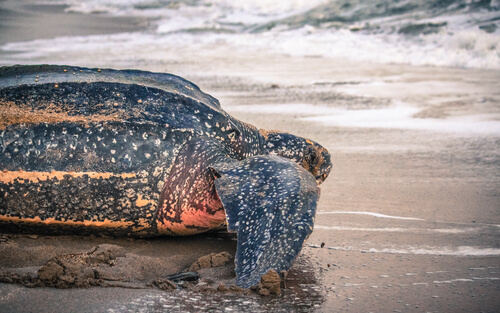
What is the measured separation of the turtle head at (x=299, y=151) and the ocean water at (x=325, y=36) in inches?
224

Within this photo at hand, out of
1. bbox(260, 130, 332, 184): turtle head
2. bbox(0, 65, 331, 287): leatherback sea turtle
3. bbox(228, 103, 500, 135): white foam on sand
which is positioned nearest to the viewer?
bbox(0, 65, 331, 287): leatherback sea turtle

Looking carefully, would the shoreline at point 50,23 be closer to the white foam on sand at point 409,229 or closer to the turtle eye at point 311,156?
the turtle eye at point 311,156

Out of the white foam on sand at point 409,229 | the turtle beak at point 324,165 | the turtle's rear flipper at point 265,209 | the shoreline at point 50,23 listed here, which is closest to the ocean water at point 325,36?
the shoreline at point 50,23

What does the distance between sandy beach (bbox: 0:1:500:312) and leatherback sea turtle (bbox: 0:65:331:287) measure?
121mm

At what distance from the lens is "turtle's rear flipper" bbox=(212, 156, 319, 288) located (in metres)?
1.90

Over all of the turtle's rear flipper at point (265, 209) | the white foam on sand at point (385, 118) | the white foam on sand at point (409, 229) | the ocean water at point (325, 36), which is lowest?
the white foam on sand at point (409, 229)

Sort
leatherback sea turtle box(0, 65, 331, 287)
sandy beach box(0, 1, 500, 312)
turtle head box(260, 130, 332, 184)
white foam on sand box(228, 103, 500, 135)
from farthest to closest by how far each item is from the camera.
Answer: white foam on sand box(228, 103, 500, 135) → turtle head box(260, 130, 332, 184) → leatherback sea turtle box(0, 65, 331, 287) → sandy beach box(0, 1, 500, 312)

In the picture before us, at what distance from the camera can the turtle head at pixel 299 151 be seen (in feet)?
9.55

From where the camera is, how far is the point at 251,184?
2180mm

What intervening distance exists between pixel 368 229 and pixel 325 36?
972 centimetres

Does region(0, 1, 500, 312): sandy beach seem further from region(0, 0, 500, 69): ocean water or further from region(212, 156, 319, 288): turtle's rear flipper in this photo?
region(0, 0, 500, 69): ocean water

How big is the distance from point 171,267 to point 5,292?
22.8 inches

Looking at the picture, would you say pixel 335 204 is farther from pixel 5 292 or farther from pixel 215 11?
pixel 215 11


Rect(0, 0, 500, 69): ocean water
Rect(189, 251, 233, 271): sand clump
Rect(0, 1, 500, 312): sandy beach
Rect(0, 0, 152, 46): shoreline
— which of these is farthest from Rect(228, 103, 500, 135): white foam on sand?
Rect(0, 0, 152, 46): shoreline
